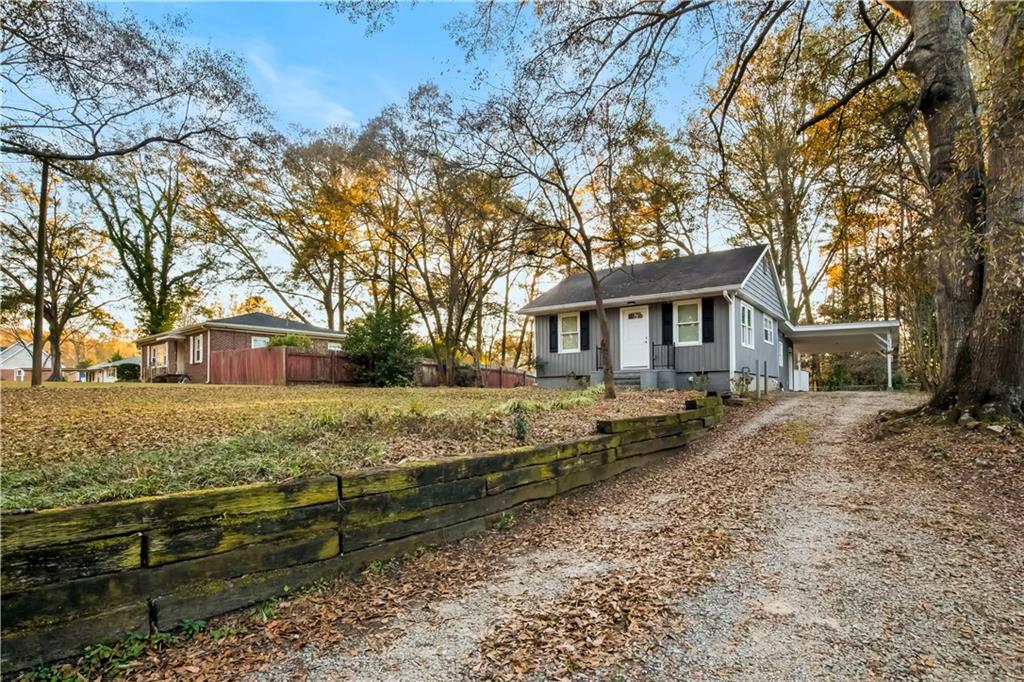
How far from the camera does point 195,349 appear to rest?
23359 millimetres

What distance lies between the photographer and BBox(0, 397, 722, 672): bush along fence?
78.8 inches

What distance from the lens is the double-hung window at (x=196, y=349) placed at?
2272 cm

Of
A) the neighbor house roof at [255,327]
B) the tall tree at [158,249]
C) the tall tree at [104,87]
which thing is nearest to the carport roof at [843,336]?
the tall tree at [104,87]

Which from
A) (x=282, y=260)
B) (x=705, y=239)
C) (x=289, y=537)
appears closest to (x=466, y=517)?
(x=289, y=537)

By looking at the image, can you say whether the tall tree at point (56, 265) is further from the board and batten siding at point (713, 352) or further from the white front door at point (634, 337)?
the board and batten siding at point (713, 352)

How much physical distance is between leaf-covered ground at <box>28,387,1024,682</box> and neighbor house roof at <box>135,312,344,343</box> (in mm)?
21753

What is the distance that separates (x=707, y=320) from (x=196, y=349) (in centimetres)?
2213

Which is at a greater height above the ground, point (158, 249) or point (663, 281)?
point (158, 249)

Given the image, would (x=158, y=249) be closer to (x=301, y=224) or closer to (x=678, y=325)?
(x=301, y=224)

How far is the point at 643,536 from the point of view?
3799 millimetres

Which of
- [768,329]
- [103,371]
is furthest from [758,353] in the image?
[103,371]

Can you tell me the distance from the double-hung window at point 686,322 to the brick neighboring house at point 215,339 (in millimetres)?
13853

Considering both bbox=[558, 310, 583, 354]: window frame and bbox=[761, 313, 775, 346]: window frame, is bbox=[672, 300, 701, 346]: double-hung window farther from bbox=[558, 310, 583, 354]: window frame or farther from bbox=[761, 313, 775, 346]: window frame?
bbox=[761, 313, 775, 346]: window frame

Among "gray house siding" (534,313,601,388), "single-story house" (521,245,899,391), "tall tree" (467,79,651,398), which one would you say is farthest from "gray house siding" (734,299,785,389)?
"tall tree" (467,79,651,398)
